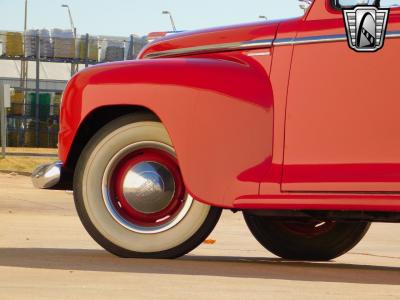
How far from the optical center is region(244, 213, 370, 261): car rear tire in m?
8.70

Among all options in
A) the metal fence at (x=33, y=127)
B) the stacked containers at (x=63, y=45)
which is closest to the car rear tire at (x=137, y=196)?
the metal fence at (x=33, y=127)

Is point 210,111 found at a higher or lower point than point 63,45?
higher

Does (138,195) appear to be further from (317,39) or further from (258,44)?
(317,39)

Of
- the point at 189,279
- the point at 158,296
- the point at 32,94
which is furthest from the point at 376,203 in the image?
the point at 32,94

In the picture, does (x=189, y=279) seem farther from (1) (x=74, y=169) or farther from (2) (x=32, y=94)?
(2) (x=32, y=94)

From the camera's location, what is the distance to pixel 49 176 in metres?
7.89

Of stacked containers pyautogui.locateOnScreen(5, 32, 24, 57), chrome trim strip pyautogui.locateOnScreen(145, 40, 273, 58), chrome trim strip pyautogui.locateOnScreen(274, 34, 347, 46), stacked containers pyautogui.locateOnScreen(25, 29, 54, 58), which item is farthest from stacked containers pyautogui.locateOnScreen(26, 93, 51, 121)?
chrome trim strip pyautogui.locateOnScreen(274, 34, 347, 46)

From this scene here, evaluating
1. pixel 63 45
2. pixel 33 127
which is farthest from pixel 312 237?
pixel 33 127

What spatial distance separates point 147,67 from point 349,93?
4.09 feet

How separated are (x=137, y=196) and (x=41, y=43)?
4435 cm

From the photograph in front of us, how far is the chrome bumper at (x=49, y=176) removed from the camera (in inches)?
311

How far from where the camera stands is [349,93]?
7133mm

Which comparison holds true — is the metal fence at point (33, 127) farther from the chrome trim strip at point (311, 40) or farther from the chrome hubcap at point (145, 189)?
the chrome trim strip at point (311, 40)

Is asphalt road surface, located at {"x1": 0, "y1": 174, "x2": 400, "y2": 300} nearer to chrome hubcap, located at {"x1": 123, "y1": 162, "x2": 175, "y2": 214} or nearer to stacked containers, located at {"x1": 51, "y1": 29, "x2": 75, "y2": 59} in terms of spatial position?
chrome hubcap, located at {"x1": 123, "y1": 162, "x2": 175, "y2": 214}
